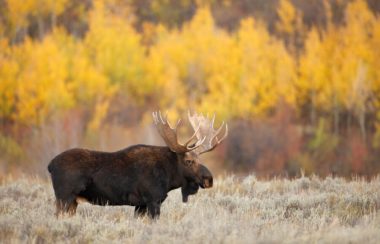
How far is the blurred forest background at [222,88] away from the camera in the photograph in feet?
147

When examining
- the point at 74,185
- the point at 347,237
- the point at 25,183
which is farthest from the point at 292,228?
the point at 25,183

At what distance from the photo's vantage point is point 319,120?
51.8 m

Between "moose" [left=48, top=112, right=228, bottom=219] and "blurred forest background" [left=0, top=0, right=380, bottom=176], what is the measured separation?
31.1 m

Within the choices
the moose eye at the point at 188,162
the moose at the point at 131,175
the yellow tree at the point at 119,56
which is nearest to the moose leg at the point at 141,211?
the moose at the point at 131,175

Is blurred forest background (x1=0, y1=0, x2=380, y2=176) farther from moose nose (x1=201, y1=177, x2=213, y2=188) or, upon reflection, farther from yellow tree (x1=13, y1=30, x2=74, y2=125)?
moose nose (x1=201, y1=177, x2=213, y2=188)

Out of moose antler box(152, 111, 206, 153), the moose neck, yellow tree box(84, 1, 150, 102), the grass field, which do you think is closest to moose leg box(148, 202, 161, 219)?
the grass field

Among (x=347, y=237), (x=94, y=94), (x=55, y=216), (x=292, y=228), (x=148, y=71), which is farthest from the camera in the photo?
(x=148, y=71)

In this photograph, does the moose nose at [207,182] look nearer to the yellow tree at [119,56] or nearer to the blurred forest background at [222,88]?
the blurred forest background at [222,88]

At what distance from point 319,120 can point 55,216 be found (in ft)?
142

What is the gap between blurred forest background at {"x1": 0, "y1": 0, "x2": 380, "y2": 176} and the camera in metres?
44.7

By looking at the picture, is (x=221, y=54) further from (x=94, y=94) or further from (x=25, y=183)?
(x=25, y=183)

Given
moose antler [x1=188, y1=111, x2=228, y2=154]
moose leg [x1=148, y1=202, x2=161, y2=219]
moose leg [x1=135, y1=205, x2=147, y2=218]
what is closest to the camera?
moose leg [x1=148, y1=202, x2=161, y2=219]

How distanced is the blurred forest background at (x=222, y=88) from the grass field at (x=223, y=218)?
28076mm

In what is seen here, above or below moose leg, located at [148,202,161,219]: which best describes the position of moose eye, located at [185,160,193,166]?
above
